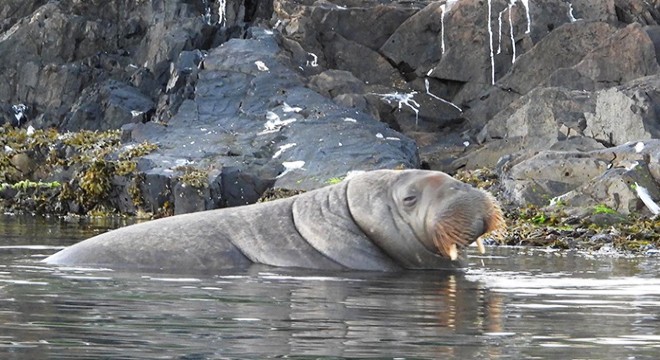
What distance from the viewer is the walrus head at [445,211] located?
35.1 feet

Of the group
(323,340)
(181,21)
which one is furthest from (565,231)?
(181,21)

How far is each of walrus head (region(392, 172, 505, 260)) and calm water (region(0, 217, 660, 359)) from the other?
33 cm

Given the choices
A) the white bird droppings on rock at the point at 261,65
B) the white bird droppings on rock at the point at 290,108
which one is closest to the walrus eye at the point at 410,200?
the white bird droppings on rock at the point at 290,108

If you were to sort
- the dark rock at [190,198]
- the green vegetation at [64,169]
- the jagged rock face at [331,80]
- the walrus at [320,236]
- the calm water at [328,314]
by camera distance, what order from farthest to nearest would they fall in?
the jagged rock face at [331,80] → the green vegetation at [64,169] → the dark rock at [190,198] → the walrus at [320,236] → the calm water at [328,314]

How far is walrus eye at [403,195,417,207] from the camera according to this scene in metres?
11.3

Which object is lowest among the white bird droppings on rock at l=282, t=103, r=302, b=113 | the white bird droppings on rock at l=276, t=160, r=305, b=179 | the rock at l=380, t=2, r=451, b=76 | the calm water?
the calm water

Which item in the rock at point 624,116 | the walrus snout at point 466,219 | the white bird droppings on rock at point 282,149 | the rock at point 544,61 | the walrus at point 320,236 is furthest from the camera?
the rock at point 544,61

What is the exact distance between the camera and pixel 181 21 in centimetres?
4281

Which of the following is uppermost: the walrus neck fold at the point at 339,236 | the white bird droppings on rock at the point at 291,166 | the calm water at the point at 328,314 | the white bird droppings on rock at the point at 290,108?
the white bird droppings on rock at the point at 290,108

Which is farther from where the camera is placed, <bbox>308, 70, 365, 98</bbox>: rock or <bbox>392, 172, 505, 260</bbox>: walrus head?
<bbox>308, 70, 365, 98</bbox>: rock

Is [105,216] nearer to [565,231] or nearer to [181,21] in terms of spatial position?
[565,231]

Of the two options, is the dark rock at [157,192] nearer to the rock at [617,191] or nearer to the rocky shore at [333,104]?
the rocky shore at [333,104]

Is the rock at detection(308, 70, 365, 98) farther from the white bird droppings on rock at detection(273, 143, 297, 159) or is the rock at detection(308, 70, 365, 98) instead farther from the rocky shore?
the white bird droppings on rock at detection(273, 143, 297, 159)

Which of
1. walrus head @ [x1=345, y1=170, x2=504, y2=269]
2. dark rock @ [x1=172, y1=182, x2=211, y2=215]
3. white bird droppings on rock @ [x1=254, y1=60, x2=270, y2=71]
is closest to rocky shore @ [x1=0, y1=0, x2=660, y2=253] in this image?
dark rock @ [x1=172, y1=182, x2=211, y2=215]
